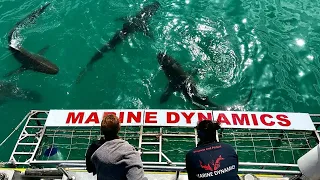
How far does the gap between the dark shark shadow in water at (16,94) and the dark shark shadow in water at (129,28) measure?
1.59m

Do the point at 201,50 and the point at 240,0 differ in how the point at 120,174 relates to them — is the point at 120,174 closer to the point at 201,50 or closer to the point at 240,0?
the point at 201,50

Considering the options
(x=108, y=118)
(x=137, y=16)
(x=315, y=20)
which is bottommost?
(x=315, y=20)

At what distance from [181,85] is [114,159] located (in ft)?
23.0

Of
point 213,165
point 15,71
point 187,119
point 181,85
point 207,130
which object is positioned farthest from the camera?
point 15,71

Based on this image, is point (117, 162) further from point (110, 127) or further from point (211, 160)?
point (211, 160)

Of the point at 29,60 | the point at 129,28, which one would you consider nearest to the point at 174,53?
the point at 129,28

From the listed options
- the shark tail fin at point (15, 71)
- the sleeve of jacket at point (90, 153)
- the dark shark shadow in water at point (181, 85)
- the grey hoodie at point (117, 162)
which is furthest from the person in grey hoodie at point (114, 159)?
the shark tail fin at point (15, 71)

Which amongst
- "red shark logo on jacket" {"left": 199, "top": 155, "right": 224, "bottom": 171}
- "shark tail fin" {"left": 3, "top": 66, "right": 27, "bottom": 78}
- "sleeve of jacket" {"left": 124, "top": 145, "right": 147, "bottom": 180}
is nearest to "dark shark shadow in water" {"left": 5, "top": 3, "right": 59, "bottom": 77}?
"shark tail fin" {"left": 3, "top": 66, "right": 27, "bottom": 78}

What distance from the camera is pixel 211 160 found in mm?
4484

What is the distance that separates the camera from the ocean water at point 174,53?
11.0 meters

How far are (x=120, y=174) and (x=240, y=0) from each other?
13.2 meters

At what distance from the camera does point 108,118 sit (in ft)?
14.9

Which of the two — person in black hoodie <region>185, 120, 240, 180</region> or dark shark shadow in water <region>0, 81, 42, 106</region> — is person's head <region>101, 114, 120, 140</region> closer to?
person in black hoodie <region>185, 120, 240, 180</region>

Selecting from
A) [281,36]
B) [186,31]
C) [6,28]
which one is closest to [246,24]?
[281,36]
